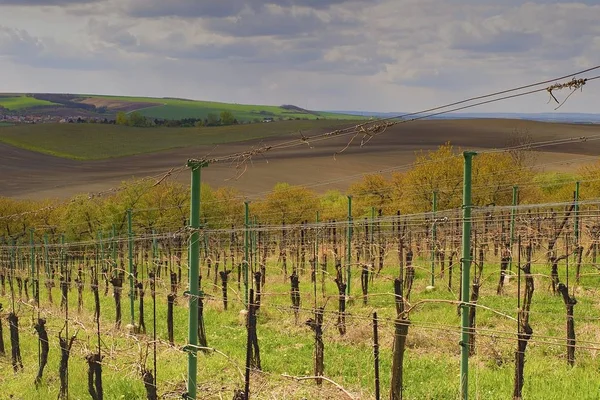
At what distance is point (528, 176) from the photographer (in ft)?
113

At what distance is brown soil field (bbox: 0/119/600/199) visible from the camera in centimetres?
5400

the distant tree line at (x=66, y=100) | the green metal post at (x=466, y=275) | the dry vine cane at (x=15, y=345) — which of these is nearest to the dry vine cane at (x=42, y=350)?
the dry vine cane at (x=15, y=345)

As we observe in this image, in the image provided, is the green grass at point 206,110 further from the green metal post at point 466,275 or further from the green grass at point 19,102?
the green metal post at point 466,275

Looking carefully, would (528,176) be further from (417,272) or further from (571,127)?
(571,127)

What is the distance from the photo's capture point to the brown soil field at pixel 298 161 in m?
54.0

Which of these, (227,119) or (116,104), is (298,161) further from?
(116,104)

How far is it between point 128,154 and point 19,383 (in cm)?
6074

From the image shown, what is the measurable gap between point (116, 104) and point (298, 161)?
302 ft

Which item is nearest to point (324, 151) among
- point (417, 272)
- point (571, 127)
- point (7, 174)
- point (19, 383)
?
point (571, 127)

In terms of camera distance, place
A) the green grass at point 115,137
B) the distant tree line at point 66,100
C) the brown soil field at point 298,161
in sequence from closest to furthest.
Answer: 1. the brown soil field at point 298,161
2. the green grass at point 115,137
3. the distant tree line at point 66,100

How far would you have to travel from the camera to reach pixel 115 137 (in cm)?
7594

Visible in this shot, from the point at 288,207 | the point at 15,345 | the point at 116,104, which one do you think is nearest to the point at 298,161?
the point at 288,207

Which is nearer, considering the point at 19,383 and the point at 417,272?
the point at 19,383

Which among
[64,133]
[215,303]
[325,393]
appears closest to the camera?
[325,393]
